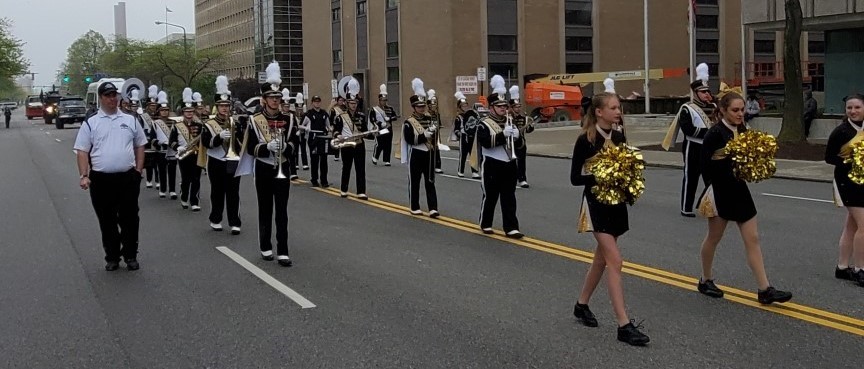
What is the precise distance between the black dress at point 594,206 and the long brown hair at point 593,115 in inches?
1.3

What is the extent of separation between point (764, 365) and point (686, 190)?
7.08 m

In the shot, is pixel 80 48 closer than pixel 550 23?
No

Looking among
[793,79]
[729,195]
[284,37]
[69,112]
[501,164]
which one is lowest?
[729,195]

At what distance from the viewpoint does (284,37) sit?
88938 millimetres

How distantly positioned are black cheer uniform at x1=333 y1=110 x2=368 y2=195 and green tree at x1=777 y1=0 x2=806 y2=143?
507 inches

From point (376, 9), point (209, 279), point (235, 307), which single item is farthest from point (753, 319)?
point (376, 9)

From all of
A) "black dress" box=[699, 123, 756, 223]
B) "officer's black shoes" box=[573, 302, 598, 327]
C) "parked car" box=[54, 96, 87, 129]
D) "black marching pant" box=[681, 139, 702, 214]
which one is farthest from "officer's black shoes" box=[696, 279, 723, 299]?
"parked car" box=[54, 96, 87, 129]

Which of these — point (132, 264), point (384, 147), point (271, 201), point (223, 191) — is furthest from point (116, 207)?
A: point (384, 147)

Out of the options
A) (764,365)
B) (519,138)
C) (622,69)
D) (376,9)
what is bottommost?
(764,365)

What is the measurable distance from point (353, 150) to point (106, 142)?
23.3 feet

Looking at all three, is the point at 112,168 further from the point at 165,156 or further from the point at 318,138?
the point at 318,138

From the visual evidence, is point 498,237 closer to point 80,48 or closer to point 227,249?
point 227,249

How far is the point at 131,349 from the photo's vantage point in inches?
245

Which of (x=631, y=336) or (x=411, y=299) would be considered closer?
(x=631, y=336)
